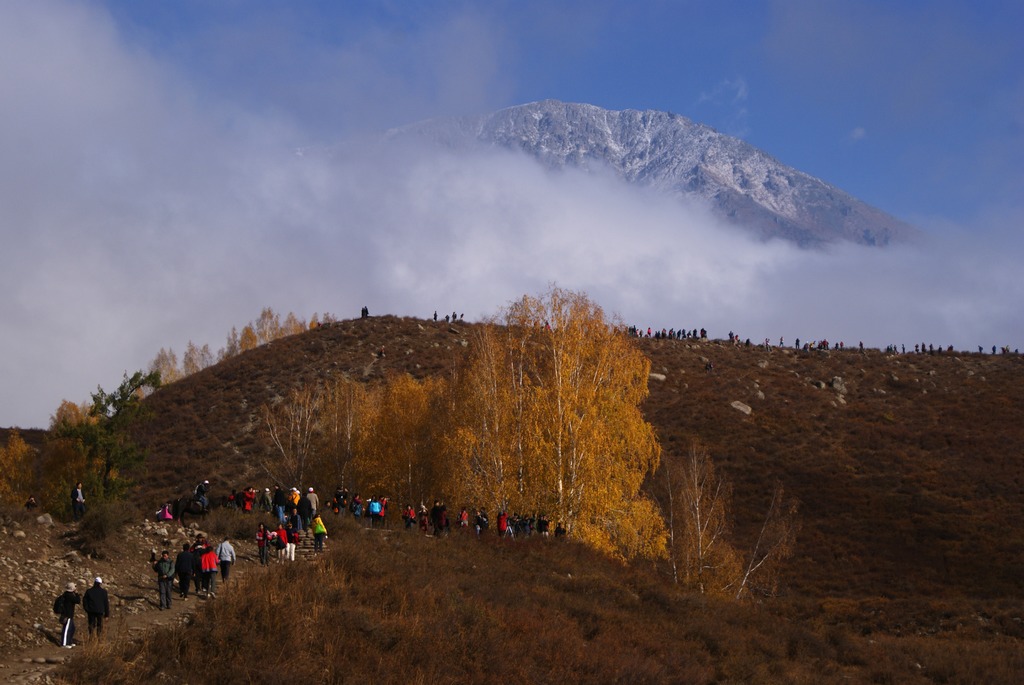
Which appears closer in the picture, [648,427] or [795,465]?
[648,427]

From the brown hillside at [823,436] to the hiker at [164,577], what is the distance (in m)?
30.5

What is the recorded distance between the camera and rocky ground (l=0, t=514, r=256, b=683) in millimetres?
15086

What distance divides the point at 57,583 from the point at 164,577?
2.40 metres

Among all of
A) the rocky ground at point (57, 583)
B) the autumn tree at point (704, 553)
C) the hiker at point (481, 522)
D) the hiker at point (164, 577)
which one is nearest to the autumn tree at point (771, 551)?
the autumn tree at point (704, 553)

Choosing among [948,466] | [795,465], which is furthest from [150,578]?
[948,466]

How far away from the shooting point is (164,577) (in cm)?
1852

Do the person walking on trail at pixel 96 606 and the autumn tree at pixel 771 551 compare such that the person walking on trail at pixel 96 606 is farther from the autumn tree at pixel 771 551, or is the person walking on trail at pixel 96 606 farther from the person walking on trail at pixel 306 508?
the autumn tree at pixel 771 551

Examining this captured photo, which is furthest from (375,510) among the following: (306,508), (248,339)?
(248,339)

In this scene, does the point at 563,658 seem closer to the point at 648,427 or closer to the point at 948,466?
the point at 648,427

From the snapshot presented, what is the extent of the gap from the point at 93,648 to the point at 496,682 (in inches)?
298

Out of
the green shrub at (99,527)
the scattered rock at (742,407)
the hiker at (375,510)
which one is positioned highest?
the scattered rock at (742,407)

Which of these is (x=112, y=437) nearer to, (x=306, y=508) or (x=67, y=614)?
(x=306, y=508)

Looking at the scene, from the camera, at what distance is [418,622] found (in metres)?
17.9

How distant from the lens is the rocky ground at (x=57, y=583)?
15.1 m
